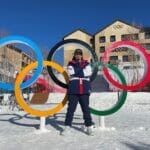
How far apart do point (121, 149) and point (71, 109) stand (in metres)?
2.49

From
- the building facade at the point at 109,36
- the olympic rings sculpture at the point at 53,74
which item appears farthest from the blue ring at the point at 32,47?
the building facade at the point at 109,36

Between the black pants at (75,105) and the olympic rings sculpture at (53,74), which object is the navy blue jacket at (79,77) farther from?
the olympic rings sculpture at (53,74)

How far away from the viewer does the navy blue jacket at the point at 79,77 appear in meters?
9.09

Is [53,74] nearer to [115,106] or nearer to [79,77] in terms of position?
[79,77]

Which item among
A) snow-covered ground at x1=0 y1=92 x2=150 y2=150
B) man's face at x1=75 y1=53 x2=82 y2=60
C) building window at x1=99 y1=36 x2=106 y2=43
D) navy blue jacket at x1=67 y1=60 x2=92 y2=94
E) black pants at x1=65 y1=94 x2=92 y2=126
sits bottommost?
snow-covered ground at x1=0 y1=92 x2=150 y2=150

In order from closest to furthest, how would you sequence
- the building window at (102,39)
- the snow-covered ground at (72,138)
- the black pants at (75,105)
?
1. the snow-covered ground at (72,138)
2. the black pants at (75,105)
3. the building window at (102,39)

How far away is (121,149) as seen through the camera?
683 centimetres

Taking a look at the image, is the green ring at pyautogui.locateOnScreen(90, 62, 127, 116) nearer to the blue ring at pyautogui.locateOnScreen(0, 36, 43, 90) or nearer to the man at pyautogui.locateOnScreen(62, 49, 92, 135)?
the man at pyautogui.locateOnScreen(62, 49, 92, 135)

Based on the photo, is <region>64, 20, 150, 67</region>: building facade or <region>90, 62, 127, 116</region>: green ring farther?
<region>64, 20, 150, 67</region>: building facade

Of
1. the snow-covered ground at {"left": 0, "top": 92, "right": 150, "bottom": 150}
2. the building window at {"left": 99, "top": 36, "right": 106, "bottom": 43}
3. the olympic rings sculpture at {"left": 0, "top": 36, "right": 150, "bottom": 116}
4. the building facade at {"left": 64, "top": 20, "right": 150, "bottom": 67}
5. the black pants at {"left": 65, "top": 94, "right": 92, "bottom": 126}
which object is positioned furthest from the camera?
the building window at {"left": 99, "top": 36, "right": 106, "bottom": 43}

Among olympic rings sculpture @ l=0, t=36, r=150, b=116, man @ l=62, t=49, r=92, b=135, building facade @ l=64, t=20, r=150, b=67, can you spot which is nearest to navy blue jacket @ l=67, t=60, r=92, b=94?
man @ l=62, t=49, r=92, b=135

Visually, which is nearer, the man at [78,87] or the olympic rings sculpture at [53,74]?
the man at [78,87]

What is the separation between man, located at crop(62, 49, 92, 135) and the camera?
907 cm

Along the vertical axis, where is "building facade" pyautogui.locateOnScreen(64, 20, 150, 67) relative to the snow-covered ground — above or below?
above
